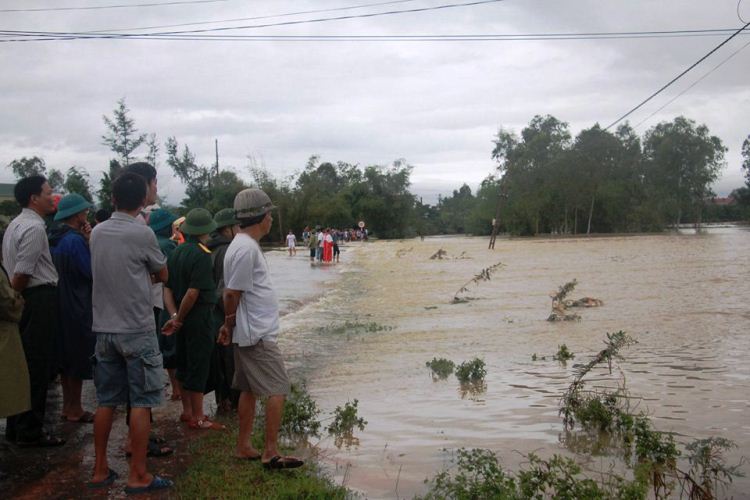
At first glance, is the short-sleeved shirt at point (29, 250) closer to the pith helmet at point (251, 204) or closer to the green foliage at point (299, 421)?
the pith helmet at point (251, 204)

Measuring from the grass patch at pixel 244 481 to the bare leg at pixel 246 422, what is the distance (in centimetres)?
8

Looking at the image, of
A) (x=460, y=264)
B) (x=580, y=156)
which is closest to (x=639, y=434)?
(x=460, y=264)

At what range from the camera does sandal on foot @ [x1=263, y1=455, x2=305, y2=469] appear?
477cm

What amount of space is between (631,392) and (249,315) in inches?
187

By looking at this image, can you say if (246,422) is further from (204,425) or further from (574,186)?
(574,186)

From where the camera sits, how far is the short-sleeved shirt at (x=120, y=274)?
14.9 feet

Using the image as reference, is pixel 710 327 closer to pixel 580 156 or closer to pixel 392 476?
pixel 392 476

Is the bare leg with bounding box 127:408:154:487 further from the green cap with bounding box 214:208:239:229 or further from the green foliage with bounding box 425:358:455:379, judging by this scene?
the green foliage with bounding box 425:358:455:379

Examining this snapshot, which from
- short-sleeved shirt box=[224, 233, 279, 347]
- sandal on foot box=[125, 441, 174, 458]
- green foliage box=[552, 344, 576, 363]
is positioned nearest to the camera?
short-sleeved shirt box=[224, 233, 279, 347]

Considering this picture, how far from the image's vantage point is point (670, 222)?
324 ft

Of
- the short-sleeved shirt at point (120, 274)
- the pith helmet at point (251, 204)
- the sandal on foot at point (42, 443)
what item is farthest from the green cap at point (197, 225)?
the sandal on foot at point (42, 443)

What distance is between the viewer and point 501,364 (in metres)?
9.67

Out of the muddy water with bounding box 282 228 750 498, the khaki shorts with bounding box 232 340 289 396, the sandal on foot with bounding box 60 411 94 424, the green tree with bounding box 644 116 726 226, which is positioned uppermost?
the green tree with bounding box 644 116 726 226

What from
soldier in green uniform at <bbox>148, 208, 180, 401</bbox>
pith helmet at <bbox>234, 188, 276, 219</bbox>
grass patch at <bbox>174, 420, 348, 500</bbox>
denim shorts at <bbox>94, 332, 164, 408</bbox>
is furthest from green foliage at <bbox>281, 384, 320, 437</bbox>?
pith helmet at <bbox>234, 188, 276, 219</bbox>
